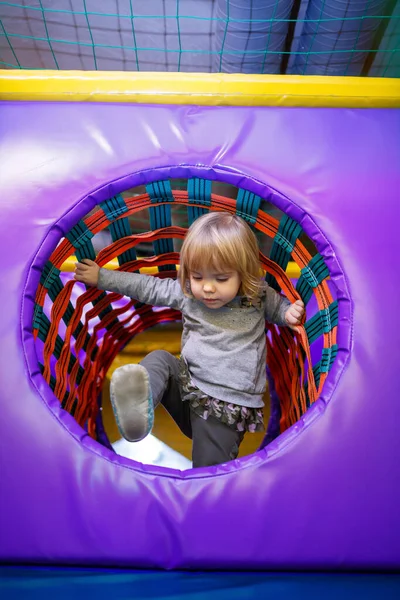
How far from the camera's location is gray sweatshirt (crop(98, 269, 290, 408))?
858 mm

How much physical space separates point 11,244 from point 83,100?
0.96ft

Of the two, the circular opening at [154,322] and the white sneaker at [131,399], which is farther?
the circular opening at [154,322]

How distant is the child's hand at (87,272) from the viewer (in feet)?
2.86

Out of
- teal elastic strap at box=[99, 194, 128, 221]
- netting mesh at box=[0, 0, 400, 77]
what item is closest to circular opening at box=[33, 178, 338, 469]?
teal elastic strap at box=[99, 194, 128, 221]

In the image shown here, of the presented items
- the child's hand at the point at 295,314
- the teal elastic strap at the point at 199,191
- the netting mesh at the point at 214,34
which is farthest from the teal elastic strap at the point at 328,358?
the netting mesh at the point at 214,34

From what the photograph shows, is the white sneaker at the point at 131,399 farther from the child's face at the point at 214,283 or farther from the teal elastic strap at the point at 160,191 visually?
the teal elastic strap at the point at 160,191

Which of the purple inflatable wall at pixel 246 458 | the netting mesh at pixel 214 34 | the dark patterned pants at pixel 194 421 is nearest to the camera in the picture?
the purple inflatable wall at pixel 246 458

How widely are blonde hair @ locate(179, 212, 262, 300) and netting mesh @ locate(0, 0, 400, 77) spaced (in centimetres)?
56

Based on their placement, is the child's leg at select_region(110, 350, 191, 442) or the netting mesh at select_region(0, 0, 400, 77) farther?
the netting mesh at select_region(0, 0, 400, 77)

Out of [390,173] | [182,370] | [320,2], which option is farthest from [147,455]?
[320,2]

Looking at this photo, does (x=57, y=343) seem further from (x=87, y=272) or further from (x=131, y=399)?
(x=131, y=399)

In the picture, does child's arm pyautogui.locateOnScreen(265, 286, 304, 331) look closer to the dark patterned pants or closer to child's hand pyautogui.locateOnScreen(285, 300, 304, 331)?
child's hand pyautogui.locateOnScreen(285, 300, 304, 331)

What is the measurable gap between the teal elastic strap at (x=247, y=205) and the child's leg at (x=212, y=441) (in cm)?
36

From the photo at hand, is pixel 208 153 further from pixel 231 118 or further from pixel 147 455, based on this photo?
pixel 147 455
